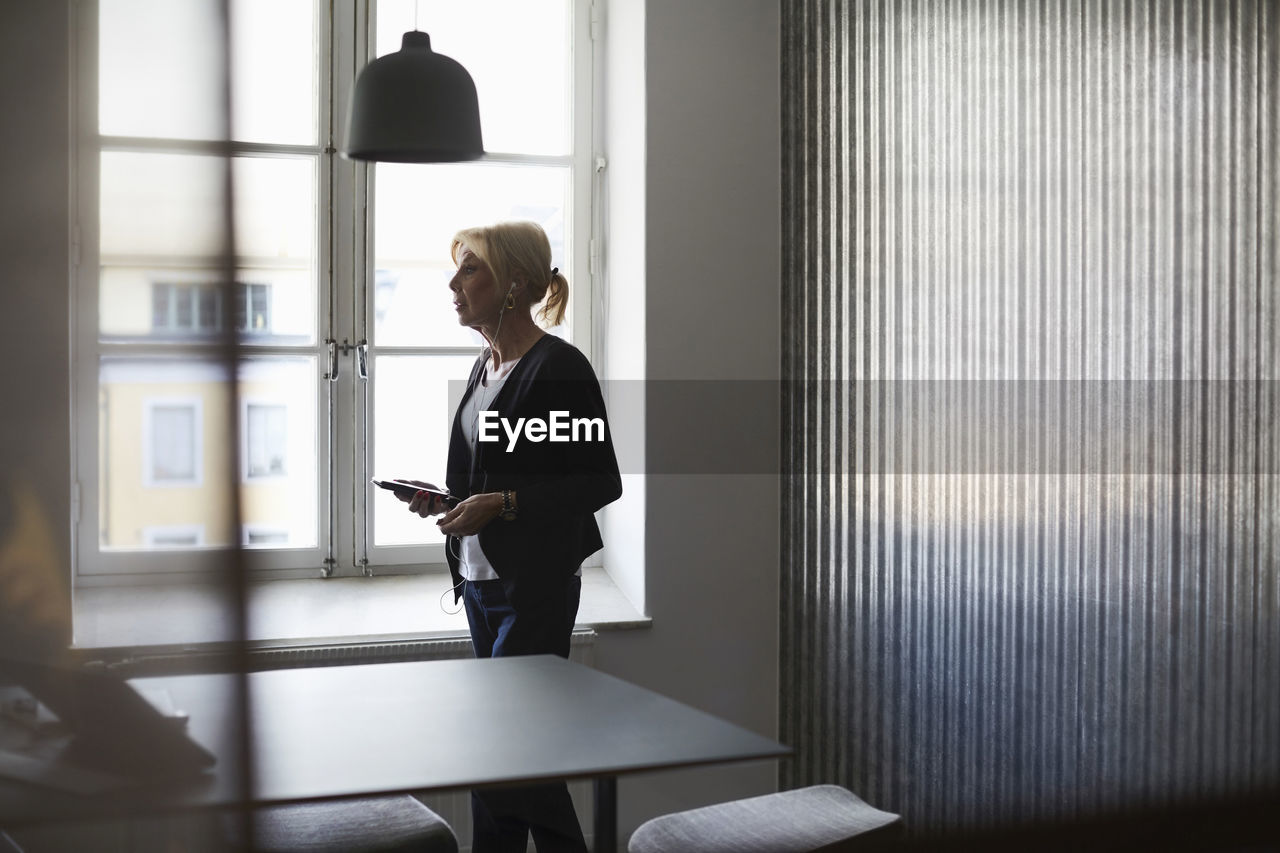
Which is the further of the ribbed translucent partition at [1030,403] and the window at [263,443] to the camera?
the ribbed translucent partition at [1030,403]

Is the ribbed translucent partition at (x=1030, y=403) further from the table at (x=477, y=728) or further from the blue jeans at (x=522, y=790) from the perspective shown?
the blue jeans at (x=522, y=790)

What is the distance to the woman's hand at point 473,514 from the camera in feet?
5.85

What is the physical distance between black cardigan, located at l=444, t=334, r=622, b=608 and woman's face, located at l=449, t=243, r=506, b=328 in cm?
12

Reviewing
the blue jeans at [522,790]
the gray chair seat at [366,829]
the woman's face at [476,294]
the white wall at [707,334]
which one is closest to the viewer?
the gray chair seat at [366,829]

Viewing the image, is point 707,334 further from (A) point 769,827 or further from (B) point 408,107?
(A) point 769,827

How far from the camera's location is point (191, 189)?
29 cm

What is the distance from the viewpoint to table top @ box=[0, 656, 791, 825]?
3.51ft

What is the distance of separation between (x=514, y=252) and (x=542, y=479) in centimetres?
42

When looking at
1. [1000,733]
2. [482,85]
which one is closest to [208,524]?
[1000,733]

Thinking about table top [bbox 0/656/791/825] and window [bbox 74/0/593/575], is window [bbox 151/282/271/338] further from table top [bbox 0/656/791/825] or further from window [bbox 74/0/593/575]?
table top [bbox 0/656/791/825]

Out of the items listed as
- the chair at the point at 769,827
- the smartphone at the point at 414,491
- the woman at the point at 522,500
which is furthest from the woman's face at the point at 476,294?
the chair at the point at 769,827

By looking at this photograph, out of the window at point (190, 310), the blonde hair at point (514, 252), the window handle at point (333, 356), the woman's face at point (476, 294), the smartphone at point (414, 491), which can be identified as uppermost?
the blonde hair at point (514, 252)

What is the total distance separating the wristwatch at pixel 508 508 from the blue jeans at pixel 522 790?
4.6 inches

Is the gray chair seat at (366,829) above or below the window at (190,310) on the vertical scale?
below
